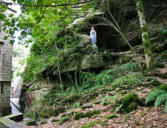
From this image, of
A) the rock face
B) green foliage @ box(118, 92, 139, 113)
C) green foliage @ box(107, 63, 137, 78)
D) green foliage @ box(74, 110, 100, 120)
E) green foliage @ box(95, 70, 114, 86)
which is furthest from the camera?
the rock face

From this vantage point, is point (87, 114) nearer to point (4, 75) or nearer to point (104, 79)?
point (104, 79)

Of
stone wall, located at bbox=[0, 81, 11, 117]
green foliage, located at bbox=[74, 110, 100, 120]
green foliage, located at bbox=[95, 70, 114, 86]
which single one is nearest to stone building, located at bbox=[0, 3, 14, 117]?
stone wall, located at bbox=[0, 81, 11, 117]

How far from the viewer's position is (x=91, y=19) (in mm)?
11406

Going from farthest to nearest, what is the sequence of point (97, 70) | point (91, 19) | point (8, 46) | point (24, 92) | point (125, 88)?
point (8, 46), point (24, 92), point (91, 19), point (97, 70), point (125, 88)

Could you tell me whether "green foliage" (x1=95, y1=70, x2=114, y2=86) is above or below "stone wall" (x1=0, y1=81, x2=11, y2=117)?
above

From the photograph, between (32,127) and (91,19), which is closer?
(32,127)

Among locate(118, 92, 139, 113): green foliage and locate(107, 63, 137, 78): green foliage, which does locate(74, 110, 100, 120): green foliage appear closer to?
locate(118, 92, 139, 113): green foliage

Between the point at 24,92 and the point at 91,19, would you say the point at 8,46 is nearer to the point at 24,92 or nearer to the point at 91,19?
Result: the point at 24,92

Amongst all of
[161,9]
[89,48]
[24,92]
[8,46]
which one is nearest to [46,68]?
[89,48]

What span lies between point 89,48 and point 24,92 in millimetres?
7605

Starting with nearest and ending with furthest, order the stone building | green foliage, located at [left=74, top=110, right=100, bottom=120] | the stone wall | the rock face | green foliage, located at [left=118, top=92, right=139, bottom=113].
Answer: green foliage, located at [left=118, top=92, right=139, bottom=113]
green foliage, located at [left=74, top=110, right=100, bottom=120]
the rock face
the stone wall
the stone building

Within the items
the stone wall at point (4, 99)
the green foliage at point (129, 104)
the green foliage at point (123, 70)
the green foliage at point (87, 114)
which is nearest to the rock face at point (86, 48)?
the green foliage at point (123, 70)

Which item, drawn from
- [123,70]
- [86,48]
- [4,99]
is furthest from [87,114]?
[4,99]

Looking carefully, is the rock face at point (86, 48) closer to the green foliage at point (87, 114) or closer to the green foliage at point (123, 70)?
the green foliage at point (123, 70)
